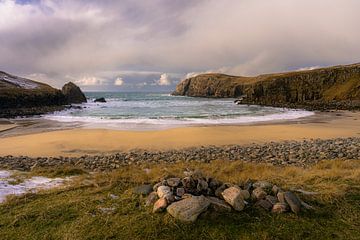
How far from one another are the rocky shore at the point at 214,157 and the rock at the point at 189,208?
6202 millimetres

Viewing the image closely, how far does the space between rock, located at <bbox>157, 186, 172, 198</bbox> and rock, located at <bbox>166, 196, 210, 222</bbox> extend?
1.28ft

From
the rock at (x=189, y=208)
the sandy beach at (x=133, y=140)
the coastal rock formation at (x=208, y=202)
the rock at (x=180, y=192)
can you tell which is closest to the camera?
the rock at (x=189, y=208)

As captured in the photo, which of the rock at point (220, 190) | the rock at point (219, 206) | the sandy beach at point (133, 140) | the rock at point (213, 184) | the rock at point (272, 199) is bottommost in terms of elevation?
the sandy beach at point (133, 140)

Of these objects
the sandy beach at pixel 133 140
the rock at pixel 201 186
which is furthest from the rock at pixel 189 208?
the sandy beach at pixel 133 140

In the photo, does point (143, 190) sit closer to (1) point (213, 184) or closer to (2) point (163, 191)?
(2) point (163, 191)

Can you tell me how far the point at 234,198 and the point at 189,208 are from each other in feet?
2.78

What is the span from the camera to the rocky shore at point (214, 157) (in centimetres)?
1123

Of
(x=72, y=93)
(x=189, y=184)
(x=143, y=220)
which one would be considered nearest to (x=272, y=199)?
(x=189, y=184)

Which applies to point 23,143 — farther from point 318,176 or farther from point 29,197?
point 318,176

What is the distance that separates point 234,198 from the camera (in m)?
5.08

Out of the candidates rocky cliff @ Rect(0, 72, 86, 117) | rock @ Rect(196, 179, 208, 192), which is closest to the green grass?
rock @ Rect(196, 179, 208, 192)

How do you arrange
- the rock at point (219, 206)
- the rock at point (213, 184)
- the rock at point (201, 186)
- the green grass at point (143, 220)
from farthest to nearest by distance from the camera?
the rock at point (213, 184) → the rock at point (201, 186) → the rock at point (219, 206) → the green grass at point (143, 220)

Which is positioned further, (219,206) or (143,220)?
(219,206)

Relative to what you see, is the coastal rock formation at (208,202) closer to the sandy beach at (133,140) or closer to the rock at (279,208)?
the rock at (279,208)
